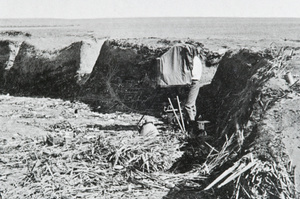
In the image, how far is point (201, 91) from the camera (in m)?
10.0

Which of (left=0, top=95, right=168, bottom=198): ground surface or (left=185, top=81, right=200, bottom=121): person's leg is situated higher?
(left=185, top=81, right=200, bottom=121): person's leg

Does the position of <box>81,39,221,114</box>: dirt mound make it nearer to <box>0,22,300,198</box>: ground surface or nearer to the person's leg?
<box>0,22,300,198</box>: ground surface

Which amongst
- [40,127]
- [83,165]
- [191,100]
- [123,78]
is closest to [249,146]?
[83,165]

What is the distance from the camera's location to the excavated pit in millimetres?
5133

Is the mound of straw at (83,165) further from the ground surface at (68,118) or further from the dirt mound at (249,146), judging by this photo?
the dirt mound at (249,146)

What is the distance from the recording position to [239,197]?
15.7ft

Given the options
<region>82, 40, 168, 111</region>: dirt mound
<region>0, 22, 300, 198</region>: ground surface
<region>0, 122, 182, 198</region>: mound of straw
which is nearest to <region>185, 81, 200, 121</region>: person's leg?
<region>0, 122, 182, 198</region>: mound of straw

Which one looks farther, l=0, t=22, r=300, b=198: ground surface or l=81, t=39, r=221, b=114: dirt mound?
l=81, t=39, r=221, b=114: dirt mound

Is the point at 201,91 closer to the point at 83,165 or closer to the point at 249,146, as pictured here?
the point at 83,165

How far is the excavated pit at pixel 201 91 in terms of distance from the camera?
5133mm

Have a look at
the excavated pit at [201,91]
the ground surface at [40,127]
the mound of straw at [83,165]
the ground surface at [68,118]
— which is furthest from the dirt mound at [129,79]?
the mound of straw at [83,165]

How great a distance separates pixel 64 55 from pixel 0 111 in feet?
10.0

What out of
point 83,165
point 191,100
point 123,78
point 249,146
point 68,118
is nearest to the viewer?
point 249,146

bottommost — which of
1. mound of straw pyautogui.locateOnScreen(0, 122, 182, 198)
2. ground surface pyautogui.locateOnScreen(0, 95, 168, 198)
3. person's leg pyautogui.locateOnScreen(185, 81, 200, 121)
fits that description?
ground surface pyautogui.locateOnScreen(0, 95, 168, 198)
